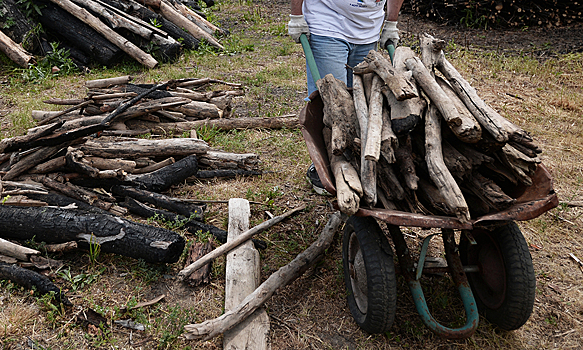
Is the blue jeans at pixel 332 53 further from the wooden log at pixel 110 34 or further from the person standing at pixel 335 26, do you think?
the wooden log at pixel 110 34

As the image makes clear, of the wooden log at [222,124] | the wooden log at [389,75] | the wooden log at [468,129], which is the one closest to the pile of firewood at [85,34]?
the wooden log at [222,124]

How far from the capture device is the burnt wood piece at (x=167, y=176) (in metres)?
3.98

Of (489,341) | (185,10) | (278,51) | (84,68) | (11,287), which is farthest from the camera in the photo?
(185,10)

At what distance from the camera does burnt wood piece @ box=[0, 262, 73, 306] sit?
110 inches

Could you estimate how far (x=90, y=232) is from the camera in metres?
3.12

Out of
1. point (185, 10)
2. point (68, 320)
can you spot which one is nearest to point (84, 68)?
point (185, 10)

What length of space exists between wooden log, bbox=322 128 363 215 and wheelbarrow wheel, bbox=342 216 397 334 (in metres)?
0.32

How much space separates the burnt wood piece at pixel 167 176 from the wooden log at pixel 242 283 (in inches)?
27.0

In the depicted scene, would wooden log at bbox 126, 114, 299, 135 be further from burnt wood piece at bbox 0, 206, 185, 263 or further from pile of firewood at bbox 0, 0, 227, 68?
pile of firewood at bbox 0, 0, 227, 68

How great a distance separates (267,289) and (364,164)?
1117 mm

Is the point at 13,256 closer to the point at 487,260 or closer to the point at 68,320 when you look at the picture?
the point at 68,320

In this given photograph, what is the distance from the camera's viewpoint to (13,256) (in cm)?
303

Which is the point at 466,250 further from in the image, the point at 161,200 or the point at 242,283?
the point at 161,200

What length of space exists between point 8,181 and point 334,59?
3.04m
